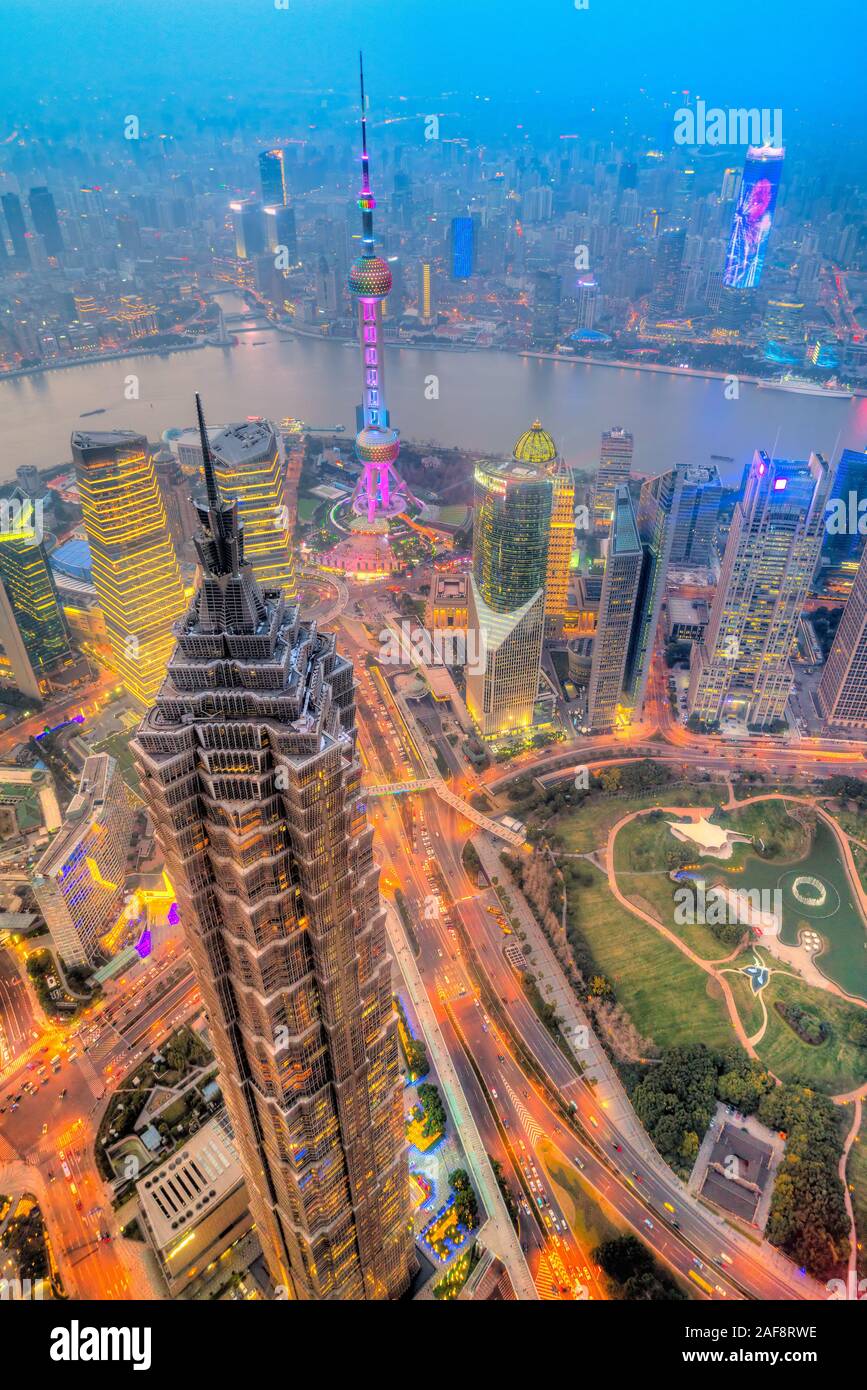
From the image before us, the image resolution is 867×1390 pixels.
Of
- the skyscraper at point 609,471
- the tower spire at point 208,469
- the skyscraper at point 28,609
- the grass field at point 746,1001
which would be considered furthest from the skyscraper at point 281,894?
the skyscraper at point 609,471

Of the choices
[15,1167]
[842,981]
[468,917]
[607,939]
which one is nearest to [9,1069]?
[15,1167]

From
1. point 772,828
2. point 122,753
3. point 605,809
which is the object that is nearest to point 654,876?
point 605,809

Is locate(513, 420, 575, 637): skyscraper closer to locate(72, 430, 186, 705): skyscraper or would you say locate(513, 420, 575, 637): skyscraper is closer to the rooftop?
locate(72, 430, 186, 705): skyscraper

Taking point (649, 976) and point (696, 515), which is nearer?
point (649, 976)

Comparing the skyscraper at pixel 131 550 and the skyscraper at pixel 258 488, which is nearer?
the skyscraper at pixel 131 550

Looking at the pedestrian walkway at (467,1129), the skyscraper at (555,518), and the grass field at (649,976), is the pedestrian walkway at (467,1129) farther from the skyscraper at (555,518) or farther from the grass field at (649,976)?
the skyscraper at (555,518)

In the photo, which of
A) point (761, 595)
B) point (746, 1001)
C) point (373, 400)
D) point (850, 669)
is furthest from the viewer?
point (373, 400)

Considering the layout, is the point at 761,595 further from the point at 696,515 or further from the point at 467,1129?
the point at 467,1129
